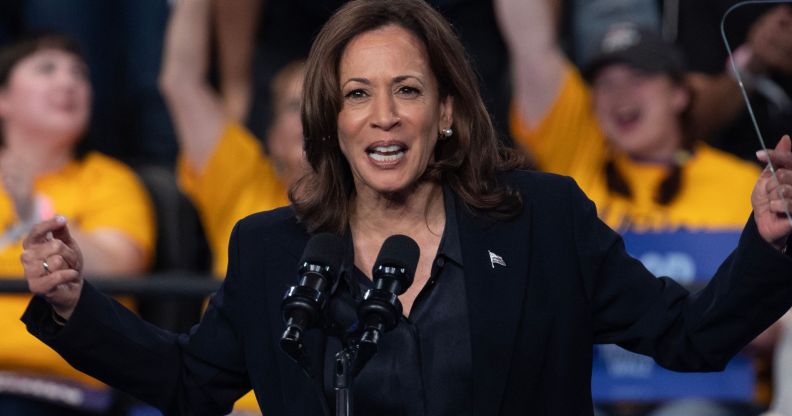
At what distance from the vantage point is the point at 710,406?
3660 mm

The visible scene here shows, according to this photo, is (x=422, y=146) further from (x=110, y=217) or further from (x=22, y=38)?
(x=22, y=38)

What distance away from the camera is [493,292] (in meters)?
2.12

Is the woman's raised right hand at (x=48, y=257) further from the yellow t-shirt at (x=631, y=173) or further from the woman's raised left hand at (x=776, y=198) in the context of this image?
the yellow t-shirt at (x=631, y=173)

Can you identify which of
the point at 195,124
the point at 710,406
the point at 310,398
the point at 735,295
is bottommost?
the point at 310,398

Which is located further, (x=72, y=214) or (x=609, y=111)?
(x=72, y=214)

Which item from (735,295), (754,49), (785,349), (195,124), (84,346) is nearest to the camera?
(735,295)

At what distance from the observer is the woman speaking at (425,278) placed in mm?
2066

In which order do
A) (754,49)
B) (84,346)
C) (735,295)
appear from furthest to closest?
(754,49), (84,346), (735,295)

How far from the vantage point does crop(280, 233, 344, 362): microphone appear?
6.02 feet

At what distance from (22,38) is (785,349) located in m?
2.61

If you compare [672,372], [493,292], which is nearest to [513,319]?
[493,292]

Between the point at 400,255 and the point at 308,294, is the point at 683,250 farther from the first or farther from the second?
the point at 308,294

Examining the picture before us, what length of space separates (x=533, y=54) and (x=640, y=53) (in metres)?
0.33

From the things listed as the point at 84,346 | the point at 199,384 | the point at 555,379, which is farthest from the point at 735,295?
the point at 84,346
